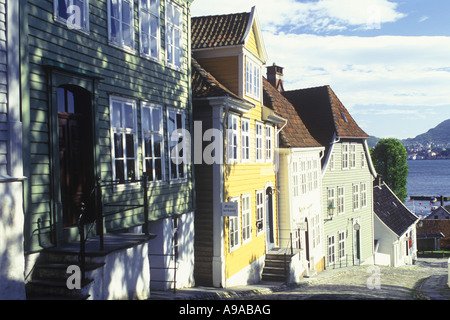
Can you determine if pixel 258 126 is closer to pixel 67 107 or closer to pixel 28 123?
pixel 67 107

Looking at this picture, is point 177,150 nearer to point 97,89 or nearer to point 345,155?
point 97,89

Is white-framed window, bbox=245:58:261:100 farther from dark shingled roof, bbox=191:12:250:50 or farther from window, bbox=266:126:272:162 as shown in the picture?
window, bbox=266:126:272:162

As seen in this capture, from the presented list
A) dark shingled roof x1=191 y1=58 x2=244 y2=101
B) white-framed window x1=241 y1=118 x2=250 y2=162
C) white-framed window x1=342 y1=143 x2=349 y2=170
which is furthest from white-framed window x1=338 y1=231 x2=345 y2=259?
dark shingled roof x1=191 y1=58 x2=244 y2=101

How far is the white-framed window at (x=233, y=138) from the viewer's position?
52.7ft

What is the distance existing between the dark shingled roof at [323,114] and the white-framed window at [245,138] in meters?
11.4

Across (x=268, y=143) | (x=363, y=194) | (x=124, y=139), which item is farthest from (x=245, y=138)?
(x=363, y=194)

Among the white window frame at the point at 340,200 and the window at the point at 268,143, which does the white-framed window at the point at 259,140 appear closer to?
the window at the point at 268,143

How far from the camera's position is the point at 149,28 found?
11.9 meters

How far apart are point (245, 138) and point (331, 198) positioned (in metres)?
12.8

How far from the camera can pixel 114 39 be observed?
10.5m

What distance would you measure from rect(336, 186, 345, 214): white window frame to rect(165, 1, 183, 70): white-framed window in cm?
1860

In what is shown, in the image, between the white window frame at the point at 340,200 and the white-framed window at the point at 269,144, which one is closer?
the white-framed window at the point at 269,144

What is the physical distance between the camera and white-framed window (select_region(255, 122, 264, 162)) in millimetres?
19281

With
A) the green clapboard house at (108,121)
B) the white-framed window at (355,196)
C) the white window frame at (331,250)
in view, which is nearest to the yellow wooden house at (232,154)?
the green clapboard house at (108,121)
